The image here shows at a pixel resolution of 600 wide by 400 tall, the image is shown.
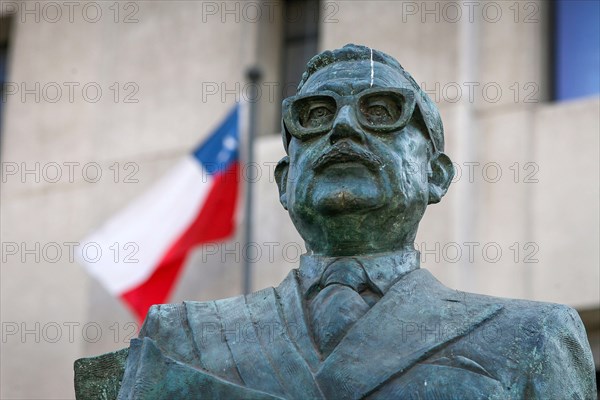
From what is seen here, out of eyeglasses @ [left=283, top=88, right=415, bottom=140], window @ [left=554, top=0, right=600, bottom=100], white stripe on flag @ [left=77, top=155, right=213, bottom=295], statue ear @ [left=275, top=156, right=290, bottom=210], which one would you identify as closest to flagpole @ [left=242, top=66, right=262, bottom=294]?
white stripe on flag @ [left=77, top=155, right=213, bottom=295]

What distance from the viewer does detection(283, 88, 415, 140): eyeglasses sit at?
17.7ft

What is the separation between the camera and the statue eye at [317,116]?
5.46 m

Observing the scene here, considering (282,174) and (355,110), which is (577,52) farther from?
(355,110)

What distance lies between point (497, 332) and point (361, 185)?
1.78ft

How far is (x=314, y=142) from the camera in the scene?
541 centimetres

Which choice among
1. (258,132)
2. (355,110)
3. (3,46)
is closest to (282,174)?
(355,110)

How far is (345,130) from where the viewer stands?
532cm

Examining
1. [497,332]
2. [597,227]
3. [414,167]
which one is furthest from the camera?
[597,227]

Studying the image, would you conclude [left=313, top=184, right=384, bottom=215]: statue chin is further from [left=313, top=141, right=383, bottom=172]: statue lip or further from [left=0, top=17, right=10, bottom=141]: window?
[left=0, top=17, right=10, bottom=141]: window

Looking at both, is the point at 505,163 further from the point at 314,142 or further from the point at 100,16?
the point at 314,142

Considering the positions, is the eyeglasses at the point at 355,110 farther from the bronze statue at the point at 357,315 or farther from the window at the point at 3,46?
the window at the point at 3,46

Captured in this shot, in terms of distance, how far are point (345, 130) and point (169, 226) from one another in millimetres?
8373

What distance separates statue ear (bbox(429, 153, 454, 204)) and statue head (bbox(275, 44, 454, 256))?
0.05 metres

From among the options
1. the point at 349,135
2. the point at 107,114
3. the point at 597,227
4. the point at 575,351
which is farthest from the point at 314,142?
the point at 107,114
